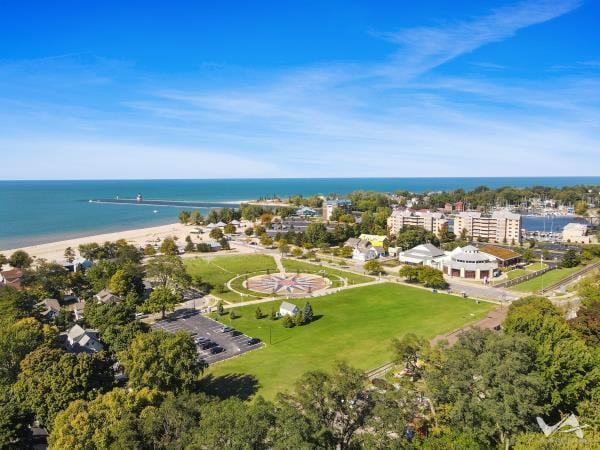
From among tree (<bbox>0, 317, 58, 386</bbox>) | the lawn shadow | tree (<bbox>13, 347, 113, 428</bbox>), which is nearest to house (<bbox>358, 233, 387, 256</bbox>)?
the lawn shadow

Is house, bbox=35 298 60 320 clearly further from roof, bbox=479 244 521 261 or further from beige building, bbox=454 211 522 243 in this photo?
beige building, bbox=454 211 522 243

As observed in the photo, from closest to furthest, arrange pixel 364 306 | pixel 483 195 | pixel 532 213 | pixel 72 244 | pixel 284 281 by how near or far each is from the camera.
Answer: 1. pixel 364 306
2. pixel 284 281
3. pixel 72 244
4. pixel 532 213
5. pixel 483 195

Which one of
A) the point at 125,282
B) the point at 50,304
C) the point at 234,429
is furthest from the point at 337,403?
the point at 50,304

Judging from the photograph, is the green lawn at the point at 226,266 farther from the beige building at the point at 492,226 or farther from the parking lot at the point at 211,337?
the beige building at the point at 492,226

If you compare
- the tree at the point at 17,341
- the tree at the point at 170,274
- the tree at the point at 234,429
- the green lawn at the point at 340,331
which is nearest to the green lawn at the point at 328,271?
the green lawn at the point at 340,331

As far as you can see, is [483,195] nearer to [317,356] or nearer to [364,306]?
[364,306]

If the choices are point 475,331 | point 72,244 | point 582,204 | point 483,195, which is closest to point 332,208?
point 483,195

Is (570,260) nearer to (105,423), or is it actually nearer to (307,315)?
(307,315)
